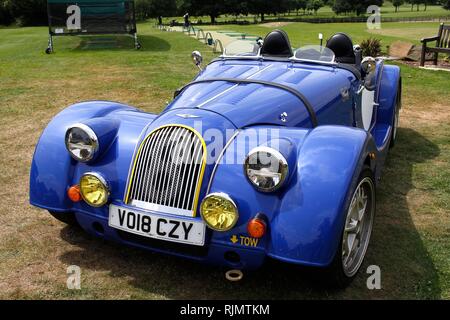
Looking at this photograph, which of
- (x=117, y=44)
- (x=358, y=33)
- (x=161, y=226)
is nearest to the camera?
(x=161, y=226)

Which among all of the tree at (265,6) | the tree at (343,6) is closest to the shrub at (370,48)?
the tree at (265,6)

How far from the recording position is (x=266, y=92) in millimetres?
4133

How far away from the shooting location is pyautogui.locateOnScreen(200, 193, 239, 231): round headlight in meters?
3.10

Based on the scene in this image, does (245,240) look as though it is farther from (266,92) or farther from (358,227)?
(266,92)

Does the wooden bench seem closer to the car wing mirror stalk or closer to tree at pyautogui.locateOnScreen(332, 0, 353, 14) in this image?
the car wing mirror stalk

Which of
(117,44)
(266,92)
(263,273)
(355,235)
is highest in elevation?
(117,44)

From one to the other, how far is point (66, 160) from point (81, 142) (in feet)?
0.70

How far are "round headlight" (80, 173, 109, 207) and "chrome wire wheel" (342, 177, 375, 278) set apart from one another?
1.78m

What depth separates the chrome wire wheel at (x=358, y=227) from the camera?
3.47 m

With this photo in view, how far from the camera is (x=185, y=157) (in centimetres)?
337

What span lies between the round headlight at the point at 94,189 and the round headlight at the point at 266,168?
1115 mm

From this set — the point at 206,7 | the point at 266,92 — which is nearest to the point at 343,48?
the point at 266,92

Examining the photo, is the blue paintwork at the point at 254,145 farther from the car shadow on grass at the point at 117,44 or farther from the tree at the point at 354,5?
the tree at the point at 354,5
